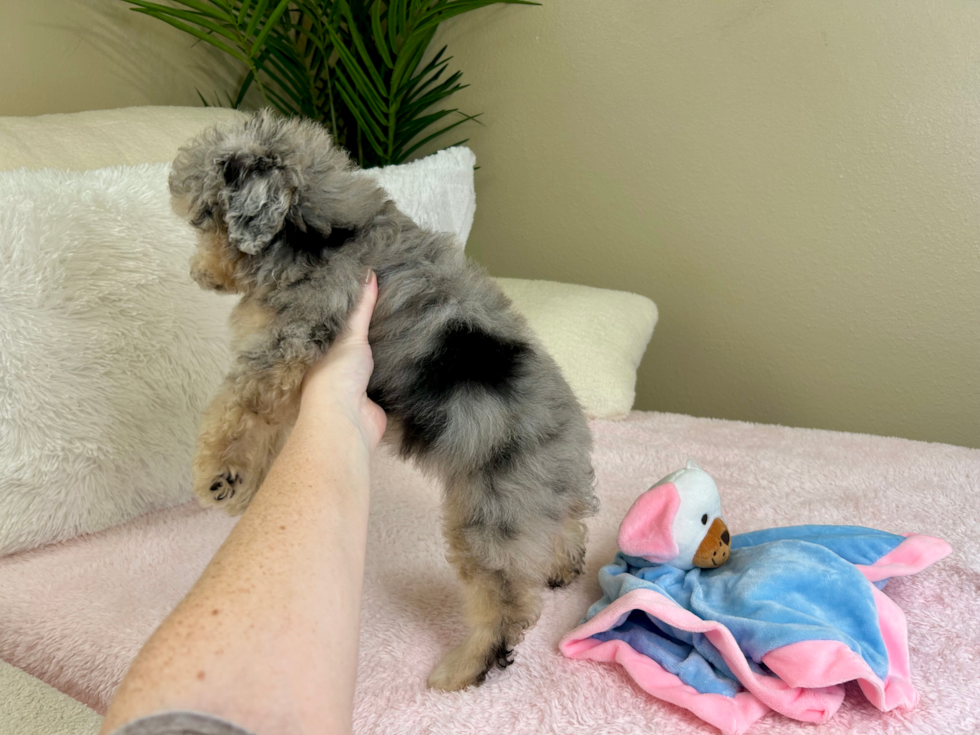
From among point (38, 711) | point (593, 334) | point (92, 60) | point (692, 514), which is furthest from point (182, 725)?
point (92, 60)

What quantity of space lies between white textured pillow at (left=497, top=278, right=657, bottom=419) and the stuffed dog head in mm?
796

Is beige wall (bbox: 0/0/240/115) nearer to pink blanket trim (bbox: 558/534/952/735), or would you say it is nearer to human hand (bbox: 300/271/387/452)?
human hand (bbox: 300/271/387/452)

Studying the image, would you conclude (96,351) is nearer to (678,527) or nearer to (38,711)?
(38,711)

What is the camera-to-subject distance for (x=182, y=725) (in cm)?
56

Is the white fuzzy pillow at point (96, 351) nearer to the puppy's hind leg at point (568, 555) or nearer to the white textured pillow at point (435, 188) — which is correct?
the white textured pillow at point (435, 188)

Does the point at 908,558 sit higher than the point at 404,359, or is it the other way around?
the point at 404,359

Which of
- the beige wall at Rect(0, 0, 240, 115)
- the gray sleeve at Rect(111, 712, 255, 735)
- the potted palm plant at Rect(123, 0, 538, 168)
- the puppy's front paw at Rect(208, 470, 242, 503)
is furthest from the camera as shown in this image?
the potted palm plant at Rect(123, 0, 538, 168)

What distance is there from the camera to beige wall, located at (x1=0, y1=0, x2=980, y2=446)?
2.19 metres

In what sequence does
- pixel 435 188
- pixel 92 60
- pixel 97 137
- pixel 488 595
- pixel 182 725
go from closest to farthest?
pixel 182 725
pixel 488 595
pixel 97 137
pixel 435 188
pixel 92 60

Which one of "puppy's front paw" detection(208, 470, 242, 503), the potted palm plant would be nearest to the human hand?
"puppy's front paw" detection(208, 470, 242, 503)

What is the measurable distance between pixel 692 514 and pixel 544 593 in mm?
326

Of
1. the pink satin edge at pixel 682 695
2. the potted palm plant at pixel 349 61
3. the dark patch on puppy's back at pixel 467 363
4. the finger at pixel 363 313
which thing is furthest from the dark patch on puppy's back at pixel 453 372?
the potted palm plant at pixel 349 61

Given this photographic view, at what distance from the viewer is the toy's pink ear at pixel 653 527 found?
132cm

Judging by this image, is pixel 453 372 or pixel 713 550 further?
pixel 713 550
